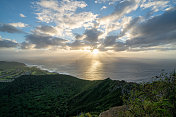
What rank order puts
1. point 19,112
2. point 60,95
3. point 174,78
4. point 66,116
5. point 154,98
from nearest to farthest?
point 174,78 < point 154,98 < point 66,116 < point 19,112 < point 60,95

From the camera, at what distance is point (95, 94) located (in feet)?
262

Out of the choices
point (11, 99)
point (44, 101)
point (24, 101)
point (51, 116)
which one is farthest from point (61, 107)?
point (11, 99)

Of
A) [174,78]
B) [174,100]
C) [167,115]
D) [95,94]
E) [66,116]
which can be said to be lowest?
[66,116]

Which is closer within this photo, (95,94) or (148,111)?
(148,111)

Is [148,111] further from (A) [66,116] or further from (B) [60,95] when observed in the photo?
(B) [60,95]

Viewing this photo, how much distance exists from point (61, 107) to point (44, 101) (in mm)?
22317

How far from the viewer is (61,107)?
2896 inches

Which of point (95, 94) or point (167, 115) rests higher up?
point (167, 115)

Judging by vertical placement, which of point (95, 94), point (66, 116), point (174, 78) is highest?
point (174, 78)

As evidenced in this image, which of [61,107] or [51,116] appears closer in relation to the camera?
[51,116]

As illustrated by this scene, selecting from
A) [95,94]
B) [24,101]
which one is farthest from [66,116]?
[24,101]

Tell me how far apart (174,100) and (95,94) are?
8123 centimetres

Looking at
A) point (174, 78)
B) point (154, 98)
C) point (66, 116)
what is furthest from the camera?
point (66, 116)

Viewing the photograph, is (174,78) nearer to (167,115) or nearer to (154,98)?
(154,98)
